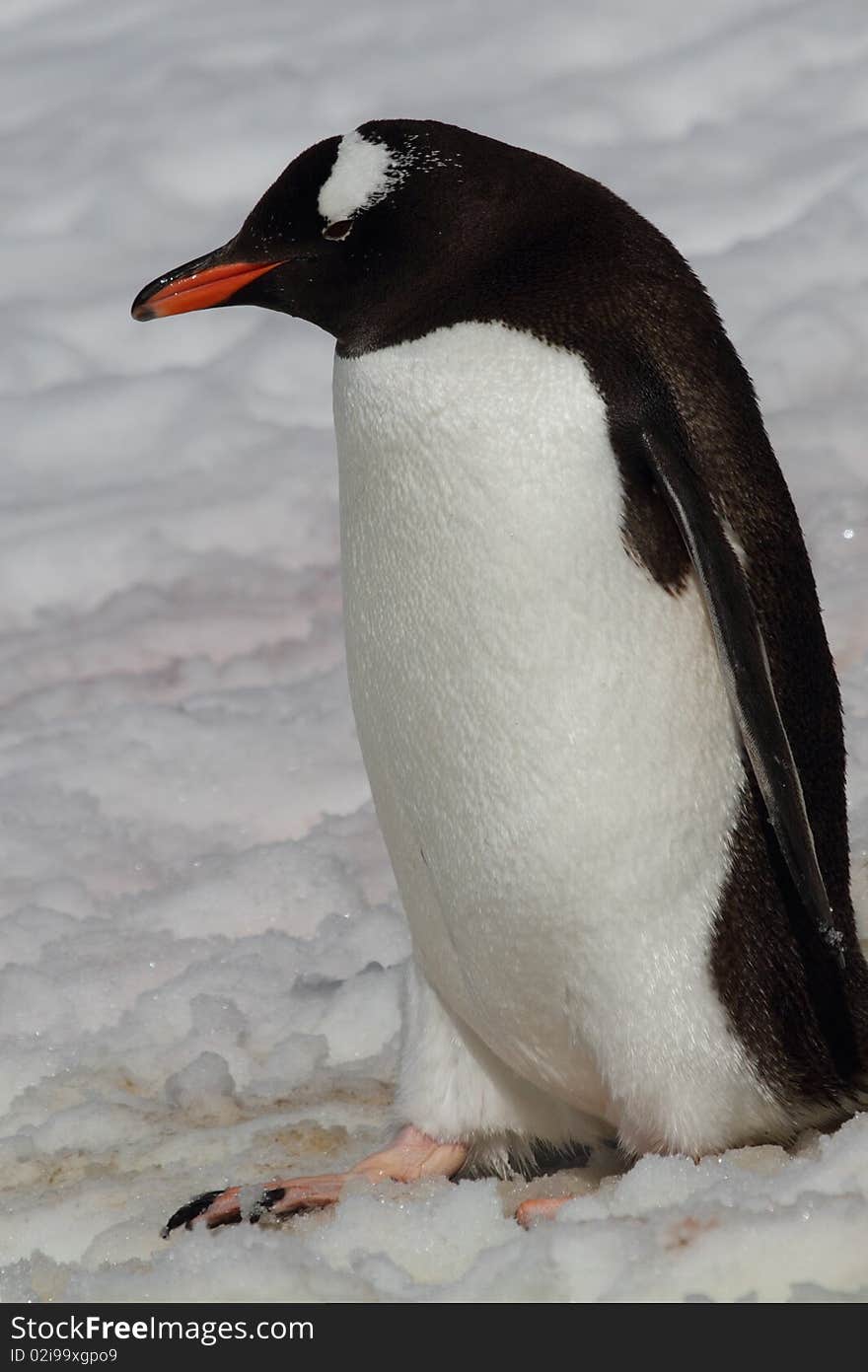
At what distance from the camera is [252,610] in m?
3.51

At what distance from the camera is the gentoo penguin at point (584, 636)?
66.1 inches

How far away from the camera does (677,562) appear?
1.70 m

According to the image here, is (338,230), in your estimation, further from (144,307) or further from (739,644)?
(739,644)

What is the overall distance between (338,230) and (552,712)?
20.0 inches

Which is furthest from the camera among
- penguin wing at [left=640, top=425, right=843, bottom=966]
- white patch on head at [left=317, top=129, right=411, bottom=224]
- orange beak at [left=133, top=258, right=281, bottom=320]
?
orange beak at [left=133, top=258, right=281, bottom=320]

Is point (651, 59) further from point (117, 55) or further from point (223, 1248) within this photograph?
point (223, 1248)

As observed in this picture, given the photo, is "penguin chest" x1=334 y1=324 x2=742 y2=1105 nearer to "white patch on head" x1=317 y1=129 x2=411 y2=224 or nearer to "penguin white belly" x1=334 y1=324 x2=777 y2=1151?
"penguin white belly" x1=334 y1=324 x2=777 y2=1151

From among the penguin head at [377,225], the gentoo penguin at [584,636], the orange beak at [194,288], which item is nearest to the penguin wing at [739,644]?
the gentoo penguin at [584,636]

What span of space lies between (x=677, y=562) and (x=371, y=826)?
3.93ft

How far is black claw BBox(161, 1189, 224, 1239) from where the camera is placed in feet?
6.06

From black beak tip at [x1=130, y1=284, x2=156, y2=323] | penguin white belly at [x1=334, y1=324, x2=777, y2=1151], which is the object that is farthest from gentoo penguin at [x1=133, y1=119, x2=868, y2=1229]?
black beak tip at [x1=130, y1=284, x2=156, y2=323]

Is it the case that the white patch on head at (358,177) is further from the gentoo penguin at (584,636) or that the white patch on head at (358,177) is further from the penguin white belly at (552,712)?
the penguin white belly at (552,712)

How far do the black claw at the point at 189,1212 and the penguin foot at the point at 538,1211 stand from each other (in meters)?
0.34

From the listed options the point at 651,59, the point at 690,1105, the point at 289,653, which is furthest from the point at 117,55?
the point at 690,1105
